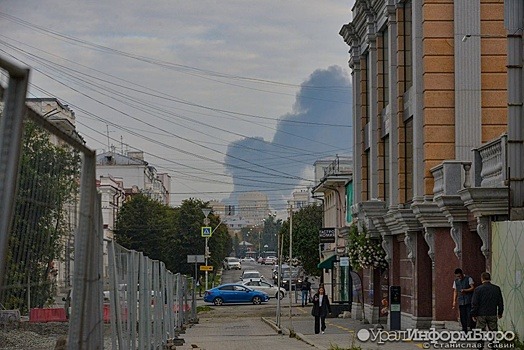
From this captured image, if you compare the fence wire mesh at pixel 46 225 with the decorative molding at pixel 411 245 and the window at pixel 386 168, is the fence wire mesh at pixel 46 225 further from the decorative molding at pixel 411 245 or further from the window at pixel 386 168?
the window at pixel 386 168

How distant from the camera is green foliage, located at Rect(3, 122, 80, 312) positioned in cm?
515

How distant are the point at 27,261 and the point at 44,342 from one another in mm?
1021

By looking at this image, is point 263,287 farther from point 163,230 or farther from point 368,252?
point 368,252

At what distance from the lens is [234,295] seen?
7206 cm

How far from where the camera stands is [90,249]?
7621mm

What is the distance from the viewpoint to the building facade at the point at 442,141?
25500 millimetres

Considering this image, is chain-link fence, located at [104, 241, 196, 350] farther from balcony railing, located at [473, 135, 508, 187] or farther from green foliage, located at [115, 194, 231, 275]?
green foliage, located at [115, 194, 231, 275]

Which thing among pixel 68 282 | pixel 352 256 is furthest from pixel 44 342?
pixel 352 256

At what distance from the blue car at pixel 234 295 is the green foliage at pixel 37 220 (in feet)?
215

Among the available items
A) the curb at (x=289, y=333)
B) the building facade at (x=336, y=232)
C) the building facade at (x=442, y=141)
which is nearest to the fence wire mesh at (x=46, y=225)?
the building facade at (x=442, y=141)

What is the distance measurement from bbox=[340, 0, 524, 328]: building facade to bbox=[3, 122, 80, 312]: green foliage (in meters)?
→ 18.4

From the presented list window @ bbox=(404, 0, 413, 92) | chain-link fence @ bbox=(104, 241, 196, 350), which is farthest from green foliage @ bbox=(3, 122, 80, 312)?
window @ bbox=(404, 0, 413, 92)

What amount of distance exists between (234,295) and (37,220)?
220ft

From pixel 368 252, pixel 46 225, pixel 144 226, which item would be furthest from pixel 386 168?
pixel 144 226
